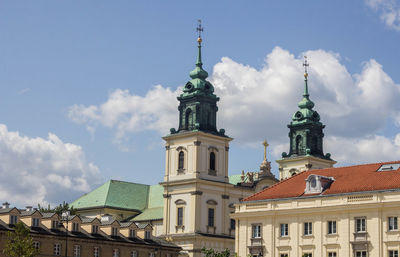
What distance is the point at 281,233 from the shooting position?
80188 millimetres

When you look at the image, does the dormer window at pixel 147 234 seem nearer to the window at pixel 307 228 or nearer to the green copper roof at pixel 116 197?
the green copper roof at pixel 116 197

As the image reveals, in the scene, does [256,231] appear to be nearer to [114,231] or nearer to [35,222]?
[114,231]

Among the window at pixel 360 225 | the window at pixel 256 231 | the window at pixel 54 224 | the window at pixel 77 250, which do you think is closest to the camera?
the window at pixel 360 225

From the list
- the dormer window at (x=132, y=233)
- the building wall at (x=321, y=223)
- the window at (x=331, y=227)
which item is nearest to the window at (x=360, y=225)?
the building wall at (x=321, y=223)

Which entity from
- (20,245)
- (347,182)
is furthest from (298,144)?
(20,245)

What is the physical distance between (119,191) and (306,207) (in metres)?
52.9

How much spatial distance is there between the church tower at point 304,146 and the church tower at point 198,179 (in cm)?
1385

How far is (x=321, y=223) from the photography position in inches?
3049

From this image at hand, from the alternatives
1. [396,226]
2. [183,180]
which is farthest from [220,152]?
[396,226]

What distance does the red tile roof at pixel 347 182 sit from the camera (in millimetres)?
76188

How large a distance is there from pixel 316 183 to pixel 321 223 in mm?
3915

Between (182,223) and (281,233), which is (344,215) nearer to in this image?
(281,233)

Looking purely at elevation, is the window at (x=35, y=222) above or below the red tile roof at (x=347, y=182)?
below

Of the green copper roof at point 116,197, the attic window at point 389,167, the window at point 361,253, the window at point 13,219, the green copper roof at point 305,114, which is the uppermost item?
the green copper roof at point 305,114
